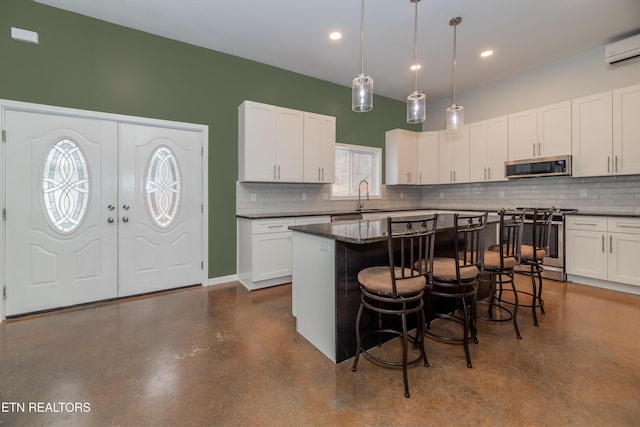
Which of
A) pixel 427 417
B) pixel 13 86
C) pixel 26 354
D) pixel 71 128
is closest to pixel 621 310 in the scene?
pixel 427 417

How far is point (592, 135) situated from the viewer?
3943mm

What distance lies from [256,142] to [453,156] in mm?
3758

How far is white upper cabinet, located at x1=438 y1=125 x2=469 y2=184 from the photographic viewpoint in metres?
5.41

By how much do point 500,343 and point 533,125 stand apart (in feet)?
12.1

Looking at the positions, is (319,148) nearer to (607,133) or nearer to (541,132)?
(541,132)

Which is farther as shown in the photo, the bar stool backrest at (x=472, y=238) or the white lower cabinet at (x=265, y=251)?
the white lower cabinet at (x=265, y=251)

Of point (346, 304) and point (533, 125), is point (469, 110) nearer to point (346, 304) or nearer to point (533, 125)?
point (533, 125)

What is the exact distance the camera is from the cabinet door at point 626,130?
361 centimetres

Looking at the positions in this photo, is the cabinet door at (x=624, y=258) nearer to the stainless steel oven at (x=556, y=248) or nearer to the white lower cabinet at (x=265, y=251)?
the stainless steel oven at (x=556, y=248)

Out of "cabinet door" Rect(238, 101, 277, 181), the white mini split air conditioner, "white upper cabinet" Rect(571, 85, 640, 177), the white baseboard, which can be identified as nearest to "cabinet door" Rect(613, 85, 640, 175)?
"white upper cabinet" Rect(571, 85, 640, 177)

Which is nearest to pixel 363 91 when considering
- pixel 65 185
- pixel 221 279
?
pixel 221 279

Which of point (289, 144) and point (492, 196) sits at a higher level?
point (289, 144)

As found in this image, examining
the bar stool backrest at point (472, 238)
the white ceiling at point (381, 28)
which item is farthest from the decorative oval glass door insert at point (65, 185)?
the bar stool backrest at point (472, 238)

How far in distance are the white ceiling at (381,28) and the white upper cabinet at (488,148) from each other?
884 mm
